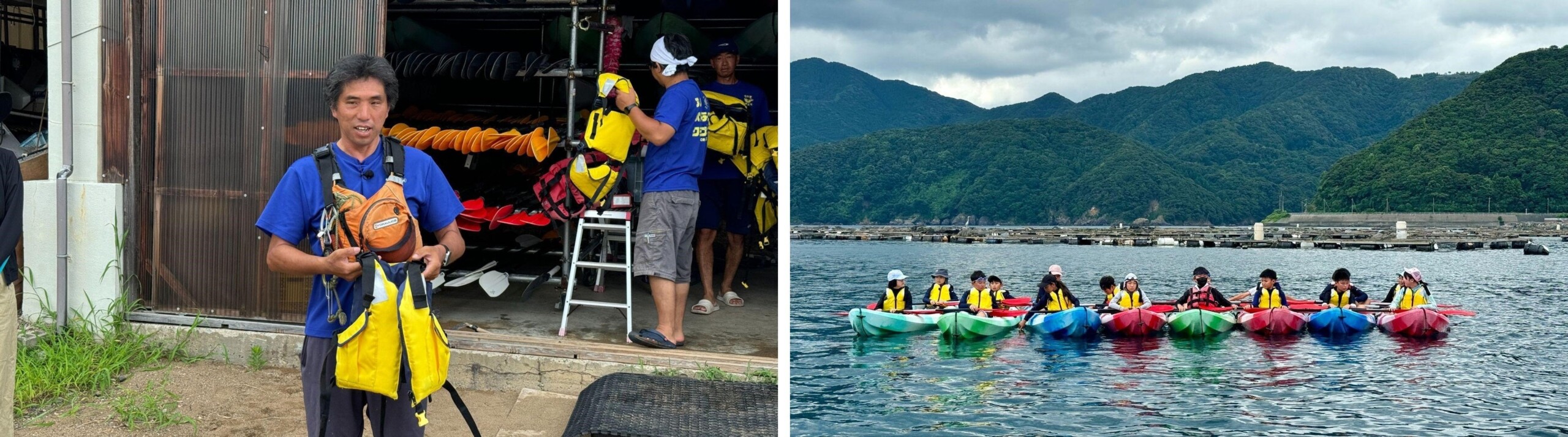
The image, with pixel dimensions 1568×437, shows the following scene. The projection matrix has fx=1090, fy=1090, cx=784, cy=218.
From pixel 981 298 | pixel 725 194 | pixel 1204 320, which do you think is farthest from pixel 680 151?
pixel 1204 320

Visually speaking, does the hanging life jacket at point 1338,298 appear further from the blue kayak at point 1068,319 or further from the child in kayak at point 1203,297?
the blue kayak at point 1068,319

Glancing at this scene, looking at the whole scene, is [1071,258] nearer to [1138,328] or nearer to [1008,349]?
[1008,349]

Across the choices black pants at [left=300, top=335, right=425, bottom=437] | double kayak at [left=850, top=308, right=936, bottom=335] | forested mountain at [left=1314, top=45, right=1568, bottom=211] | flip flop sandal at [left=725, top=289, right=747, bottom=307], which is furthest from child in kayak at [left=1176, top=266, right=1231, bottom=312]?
forested mountain at [left=1314, top=45, right=1568, bottom=211]

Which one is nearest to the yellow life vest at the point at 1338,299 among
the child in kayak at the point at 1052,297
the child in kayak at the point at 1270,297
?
the child in kayak at the point at 1270,297

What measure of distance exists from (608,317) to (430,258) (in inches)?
117

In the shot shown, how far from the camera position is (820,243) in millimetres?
110750

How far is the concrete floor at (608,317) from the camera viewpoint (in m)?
4.81

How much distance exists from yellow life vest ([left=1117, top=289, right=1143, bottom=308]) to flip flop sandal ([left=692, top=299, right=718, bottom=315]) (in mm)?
17276

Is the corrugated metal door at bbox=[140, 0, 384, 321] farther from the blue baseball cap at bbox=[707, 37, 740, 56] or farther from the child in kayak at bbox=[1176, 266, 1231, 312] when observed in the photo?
the child in kayak at bbox=[1176, 266, 1231, 312]

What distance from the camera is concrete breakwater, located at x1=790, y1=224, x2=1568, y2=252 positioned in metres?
81.6

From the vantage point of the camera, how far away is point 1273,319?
25312mm

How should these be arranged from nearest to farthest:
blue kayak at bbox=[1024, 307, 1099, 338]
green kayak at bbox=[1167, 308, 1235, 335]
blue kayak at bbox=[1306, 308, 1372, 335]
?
blue kayak at bbox=[1024, 307, 1099, 338], green kayak at bbox=[1167, 308, 1235, 335], blue kayak at bbox=[1306, 308, 1372, 335]

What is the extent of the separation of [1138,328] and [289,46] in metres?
23.1

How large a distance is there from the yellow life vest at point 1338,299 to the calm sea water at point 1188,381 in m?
3.62
